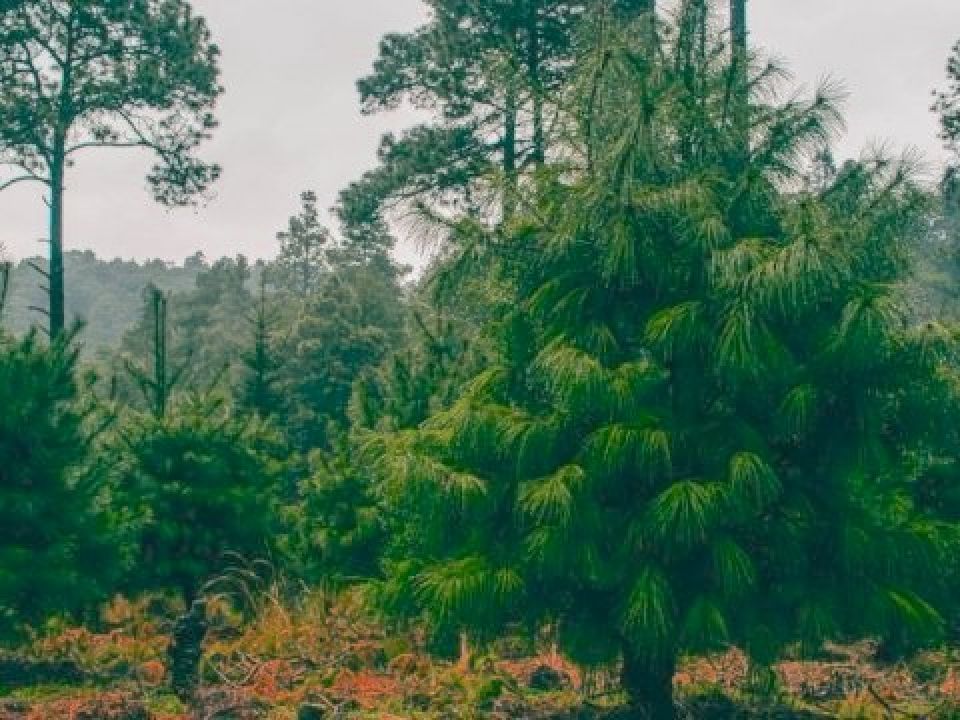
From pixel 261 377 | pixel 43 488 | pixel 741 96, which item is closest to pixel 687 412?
pixel 741 96

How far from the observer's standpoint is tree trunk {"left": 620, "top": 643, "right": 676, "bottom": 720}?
28.5 feet

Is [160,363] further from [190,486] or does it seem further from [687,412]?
[687,412]

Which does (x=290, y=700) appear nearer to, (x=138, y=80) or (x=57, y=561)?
(x=57, y=561)

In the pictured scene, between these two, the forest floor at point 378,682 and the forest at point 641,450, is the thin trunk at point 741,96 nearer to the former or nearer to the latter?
the forest at point 641,450

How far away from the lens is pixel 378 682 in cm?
1125

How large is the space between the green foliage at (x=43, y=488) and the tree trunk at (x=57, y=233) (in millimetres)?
8098

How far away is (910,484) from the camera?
970 cm

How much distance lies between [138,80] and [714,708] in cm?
1599

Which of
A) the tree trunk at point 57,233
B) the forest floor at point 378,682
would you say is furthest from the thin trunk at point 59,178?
the forest floor at point 378,682

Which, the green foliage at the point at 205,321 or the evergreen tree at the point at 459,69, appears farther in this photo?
the green foliage at the point at 205,321

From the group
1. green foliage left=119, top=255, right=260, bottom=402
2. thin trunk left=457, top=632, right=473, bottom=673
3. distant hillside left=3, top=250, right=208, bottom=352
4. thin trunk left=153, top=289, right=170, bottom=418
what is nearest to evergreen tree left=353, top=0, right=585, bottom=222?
thin trunk left=153, top=289, right=170, bottom=418

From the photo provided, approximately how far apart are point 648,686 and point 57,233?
612 inches

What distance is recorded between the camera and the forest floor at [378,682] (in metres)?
9.80

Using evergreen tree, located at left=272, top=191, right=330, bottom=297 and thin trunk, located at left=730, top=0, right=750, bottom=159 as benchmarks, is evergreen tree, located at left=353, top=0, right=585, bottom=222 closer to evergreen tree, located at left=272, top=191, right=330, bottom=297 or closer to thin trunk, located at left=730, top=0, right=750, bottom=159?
thin trunk, located at left=730, top=0, right=750, bottom=159
